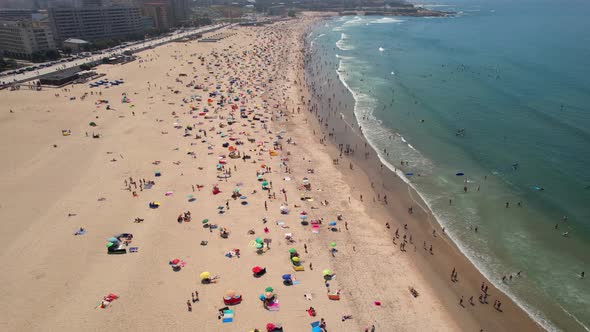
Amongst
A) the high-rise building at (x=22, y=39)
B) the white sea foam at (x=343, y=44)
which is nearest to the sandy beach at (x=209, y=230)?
the high-rise building at (x=22, y=39)

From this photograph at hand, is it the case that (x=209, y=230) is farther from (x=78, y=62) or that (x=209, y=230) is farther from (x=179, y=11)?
(x=179, y=11)

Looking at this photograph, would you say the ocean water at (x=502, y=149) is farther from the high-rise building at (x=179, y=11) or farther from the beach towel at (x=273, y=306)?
the high-rise building at (x=179, y=11)

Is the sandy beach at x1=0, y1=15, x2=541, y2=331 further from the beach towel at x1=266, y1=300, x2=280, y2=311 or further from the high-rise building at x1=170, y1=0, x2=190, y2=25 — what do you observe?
the high-rise building at x1=170, y1=0, x2=190, y2=25

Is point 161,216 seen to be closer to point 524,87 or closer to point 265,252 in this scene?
point 265,252

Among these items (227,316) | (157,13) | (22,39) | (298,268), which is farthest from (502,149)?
(157,13)

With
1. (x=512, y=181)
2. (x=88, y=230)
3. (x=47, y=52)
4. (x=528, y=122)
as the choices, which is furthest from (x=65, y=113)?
(x=528, y=122)
